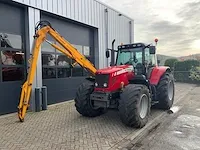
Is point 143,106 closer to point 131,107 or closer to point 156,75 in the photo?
point 131,107

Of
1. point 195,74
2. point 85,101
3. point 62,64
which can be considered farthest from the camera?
point 195,74

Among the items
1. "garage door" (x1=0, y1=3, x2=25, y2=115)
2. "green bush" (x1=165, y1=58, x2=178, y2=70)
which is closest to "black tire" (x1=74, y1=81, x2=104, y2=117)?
"garage door" (x1=0, y1=3, x2=25, y2=115)

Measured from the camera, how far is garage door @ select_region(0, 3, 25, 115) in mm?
7852

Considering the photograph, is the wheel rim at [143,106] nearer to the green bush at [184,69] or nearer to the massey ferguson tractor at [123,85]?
the massey ferguson tractor at [123,85]

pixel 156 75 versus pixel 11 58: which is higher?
pixel 11 58

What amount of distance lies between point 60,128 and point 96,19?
26.5ft

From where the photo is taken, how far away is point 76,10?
35.8ft

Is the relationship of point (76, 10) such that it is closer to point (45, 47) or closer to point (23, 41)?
point (45, 47)

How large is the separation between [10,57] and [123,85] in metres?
4.54

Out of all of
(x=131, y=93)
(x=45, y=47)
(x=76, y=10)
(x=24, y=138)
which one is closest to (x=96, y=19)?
(x=76, y=10)

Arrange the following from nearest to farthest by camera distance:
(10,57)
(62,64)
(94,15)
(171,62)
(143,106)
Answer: (143,106)
(10,57)
(62,64)
(94,15)
(171,62)

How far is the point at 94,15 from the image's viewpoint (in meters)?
12.3

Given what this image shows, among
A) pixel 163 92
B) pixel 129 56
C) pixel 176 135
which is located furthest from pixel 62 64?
pixel 176 135

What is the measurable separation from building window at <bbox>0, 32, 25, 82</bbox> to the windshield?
12.8 ft
